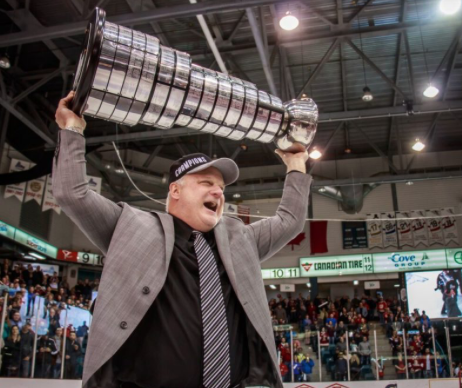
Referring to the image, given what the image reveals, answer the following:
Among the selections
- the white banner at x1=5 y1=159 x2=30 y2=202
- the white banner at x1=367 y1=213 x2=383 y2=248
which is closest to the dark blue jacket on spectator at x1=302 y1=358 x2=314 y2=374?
the white banner at x1=5 y1=159 x2=30 y2=202

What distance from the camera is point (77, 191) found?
1.87m

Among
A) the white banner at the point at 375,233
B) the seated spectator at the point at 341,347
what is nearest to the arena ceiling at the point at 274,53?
the white banner at the point at 375,233

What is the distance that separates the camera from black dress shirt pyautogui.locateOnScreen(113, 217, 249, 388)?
1.80 metres

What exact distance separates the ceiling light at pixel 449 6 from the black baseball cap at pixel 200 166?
28.0 feet

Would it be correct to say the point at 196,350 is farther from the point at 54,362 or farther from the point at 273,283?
the point at 273,283

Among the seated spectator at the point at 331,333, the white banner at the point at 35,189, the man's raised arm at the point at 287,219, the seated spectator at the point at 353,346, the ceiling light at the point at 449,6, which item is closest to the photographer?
the man's raised arm at the point at 287,219

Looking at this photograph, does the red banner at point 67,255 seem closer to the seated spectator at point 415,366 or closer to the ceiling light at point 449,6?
the seated spectator at point 415,366

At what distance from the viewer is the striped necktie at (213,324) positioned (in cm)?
183

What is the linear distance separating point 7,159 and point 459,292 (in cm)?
1837

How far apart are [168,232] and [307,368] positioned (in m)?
10.1

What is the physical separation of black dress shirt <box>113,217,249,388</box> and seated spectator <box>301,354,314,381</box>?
9897 millimetres

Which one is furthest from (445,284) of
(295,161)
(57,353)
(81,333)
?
(295,161)

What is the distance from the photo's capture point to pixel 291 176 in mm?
2545

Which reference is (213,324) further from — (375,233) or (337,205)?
(337,205)
